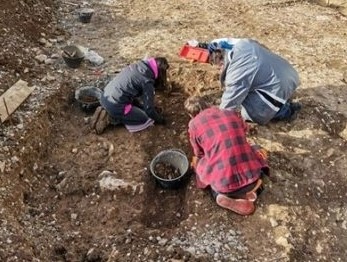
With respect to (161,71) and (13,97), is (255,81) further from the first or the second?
(13,97)

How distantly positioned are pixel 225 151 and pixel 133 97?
1.65 metres

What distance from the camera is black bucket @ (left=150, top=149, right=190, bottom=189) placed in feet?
17.3

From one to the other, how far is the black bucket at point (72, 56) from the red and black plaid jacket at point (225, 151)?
273cm

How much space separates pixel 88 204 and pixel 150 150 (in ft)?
3.53

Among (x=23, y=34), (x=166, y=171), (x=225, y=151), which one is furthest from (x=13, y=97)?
(x=225, y=151)

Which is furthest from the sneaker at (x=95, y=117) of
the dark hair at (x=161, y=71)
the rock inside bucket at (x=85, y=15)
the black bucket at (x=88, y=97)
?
the rock inside bucket at (x=85, y=15)

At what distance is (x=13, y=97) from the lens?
6.06m

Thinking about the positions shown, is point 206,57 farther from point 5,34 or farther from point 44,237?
point 44,237

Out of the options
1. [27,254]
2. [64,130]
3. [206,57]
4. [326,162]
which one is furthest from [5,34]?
[326,162]

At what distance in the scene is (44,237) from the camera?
474 cm

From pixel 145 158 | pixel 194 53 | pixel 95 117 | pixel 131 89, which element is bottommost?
pixel 145 158

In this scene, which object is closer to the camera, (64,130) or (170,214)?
(170,214)

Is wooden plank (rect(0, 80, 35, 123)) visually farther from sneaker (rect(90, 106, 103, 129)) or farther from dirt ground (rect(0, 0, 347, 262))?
sneaker (rect(90, 106, 103, 129))

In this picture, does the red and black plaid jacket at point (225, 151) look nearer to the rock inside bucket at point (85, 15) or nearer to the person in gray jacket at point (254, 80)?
the person in gray jacket at point (254, 80)
